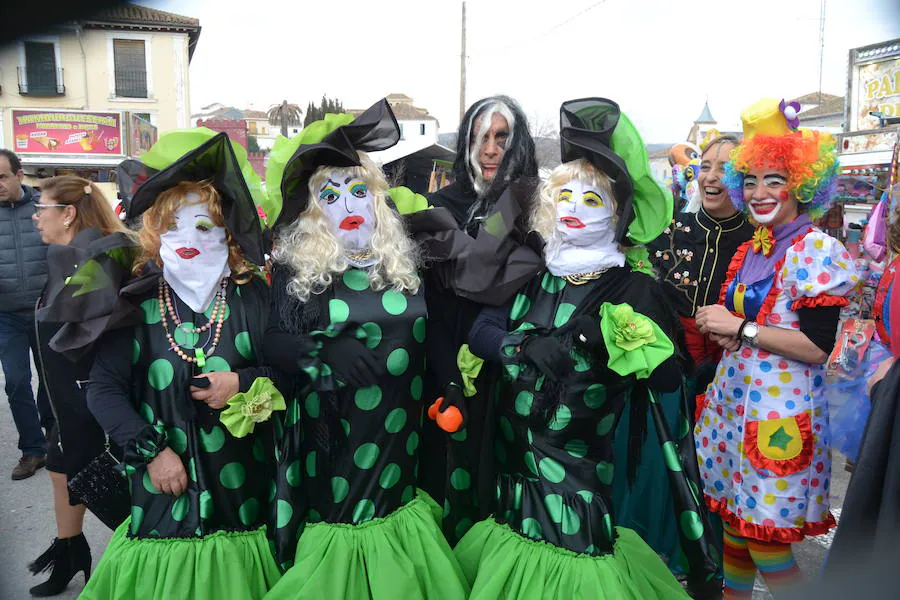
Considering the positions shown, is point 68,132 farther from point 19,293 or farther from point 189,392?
point 189,392

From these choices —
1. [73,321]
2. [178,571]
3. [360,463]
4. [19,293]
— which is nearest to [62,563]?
[178,571]

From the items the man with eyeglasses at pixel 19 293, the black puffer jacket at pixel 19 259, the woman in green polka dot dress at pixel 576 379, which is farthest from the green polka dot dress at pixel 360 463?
the black puffer jacket at pixel 19 259

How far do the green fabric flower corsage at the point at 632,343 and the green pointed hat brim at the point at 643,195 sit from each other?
0.36m

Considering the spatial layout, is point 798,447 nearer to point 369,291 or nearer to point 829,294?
point 829,294

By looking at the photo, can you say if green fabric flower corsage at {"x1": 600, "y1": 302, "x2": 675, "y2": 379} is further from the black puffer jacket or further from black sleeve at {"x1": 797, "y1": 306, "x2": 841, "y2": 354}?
the black puffer jacket

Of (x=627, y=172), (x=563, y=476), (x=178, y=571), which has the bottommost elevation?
(x=178, y=571)

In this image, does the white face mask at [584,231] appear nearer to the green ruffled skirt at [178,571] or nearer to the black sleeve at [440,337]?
the black sleeve at [440,337]

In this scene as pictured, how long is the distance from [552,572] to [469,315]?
A: 3.54ft

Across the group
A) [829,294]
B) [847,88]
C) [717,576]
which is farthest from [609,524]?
[847,88]

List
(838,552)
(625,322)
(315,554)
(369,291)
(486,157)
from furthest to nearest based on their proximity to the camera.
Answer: (486,157) < (369,291) < (315,554) < (625,322) < (838,552)

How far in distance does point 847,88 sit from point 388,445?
37.7ft

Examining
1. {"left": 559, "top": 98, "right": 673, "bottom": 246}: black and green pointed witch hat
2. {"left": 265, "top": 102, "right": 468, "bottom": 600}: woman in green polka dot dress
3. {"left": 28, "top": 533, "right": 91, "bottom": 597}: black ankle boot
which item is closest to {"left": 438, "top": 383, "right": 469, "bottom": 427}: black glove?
{"left": 265, "top": 102, "right": 468, "bottom": 600}: woman in green polka dot dress

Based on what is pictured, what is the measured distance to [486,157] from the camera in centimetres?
353

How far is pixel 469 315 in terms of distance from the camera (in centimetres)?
300
